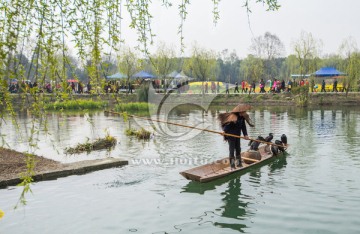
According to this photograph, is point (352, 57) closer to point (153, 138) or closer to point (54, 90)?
point (153, 138)

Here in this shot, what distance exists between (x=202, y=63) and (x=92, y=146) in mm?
37879

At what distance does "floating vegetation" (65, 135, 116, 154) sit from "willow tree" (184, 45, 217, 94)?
3611cm

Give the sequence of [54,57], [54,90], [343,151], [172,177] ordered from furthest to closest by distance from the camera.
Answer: [343,151] < [172,177] < [54,90] < [54,57]

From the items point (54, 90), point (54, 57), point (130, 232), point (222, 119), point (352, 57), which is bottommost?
point (130, 232)

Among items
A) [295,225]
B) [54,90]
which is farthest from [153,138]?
[54,90]

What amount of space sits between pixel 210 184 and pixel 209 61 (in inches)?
1692

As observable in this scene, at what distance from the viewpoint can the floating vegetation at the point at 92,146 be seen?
46.6ft

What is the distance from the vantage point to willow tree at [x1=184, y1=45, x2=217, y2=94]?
51.2 meters

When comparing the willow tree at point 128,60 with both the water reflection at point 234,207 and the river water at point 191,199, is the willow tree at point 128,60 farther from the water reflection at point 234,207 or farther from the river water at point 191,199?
the water reflection at point 234,207

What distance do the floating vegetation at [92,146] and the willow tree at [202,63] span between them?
36.1m

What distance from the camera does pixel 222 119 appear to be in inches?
415

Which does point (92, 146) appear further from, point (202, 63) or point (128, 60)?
point (202, 63)

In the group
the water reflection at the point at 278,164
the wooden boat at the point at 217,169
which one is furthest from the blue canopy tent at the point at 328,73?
the wooden boat at the point at 217,169

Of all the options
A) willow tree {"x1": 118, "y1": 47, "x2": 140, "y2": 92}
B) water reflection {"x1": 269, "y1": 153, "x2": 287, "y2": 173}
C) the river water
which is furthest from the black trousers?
willow tree {"x1": 118, "y1": 47, "x2": 140, "y2": 92}
